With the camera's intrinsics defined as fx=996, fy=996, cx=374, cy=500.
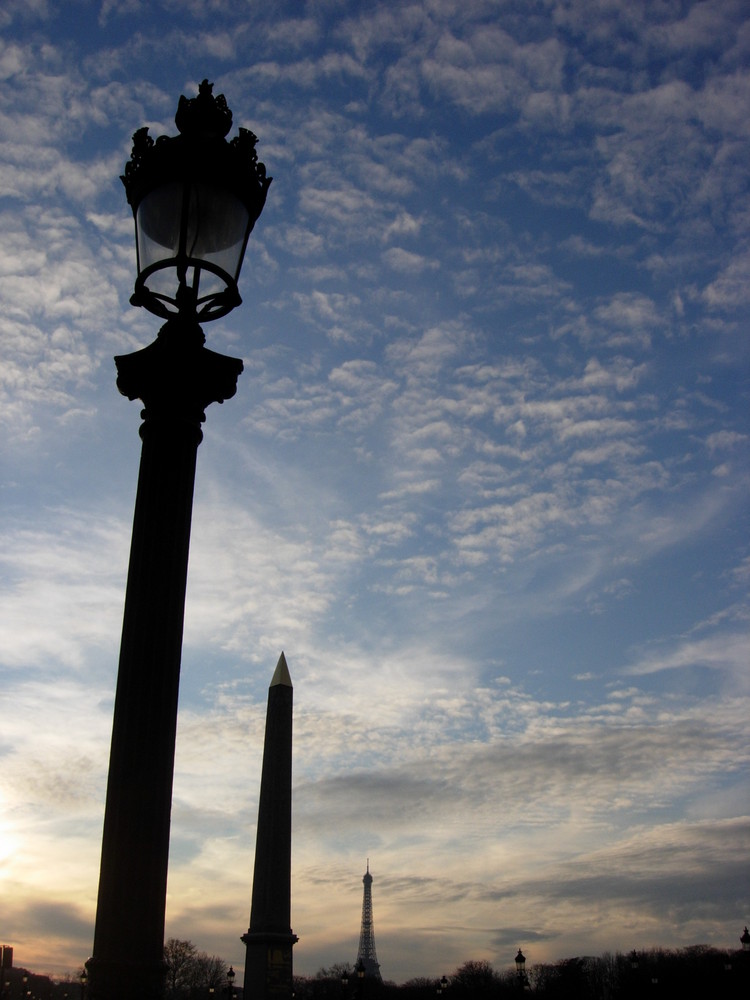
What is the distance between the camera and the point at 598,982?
13988 cm

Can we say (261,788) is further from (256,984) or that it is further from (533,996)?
(533,996)

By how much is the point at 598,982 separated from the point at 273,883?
12208 cm

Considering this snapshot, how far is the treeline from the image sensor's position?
87.7m

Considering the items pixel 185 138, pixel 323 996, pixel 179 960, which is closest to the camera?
pixel 185 138

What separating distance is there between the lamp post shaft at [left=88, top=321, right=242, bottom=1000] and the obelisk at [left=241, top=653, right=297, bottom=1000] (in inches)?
1328

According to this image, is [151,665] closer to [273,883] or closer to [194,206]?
[194,206]

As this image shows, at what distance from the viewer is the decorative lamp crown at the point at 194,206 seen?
5336 mm

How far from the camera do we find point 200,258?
540 centimetres

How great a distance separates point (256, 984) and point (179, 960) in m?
118

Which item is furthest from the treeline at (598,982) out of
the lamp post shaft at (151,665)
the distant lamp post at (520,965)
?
the lamp post shaft at (151,665)

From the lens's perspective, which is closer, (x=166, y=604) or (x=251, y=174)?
(x=166, y=604)

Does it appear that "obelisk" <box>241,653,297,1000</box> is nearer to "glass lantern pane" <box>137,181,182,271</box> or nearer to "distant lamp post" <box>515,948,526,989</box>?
"distant lamp post" <box>515,948,526,989</box>

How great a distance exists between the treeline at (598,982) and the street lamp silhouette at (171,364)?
156 feet

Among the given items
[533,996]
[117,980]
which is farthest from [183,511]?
[533,996]
